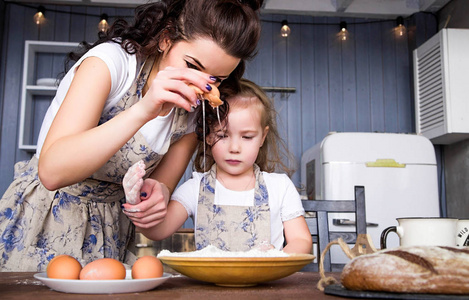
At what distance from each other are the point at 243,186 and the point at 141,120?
68cm

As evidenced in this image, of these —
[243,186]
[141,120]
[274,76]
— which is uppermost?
[274,76]

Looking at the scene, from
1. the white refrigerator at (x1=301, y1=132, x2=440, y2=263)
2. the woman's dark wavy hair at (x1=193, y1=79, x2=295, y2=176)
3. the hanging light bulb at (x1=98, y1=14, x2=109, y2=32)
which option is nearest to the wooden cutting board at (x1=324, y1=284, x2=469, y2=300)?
the woman's dark wavy hair at (x1=193, y1=79, x2=295, y2=176)

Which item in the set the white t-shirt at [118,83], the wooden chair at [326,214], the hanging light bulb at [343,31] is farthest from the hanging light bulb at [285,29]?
the white t-shirt at [118,83]

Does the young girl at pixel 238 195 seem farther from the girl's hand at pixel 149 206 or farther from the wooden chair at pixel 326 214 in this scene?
the girl's hand at pixel 149 206

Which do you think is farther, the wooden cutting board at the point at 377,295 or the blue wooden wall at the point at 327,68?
the blue wooden wall at the point at 327,68

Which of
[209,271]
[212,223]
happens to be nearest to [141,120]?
[209,271]

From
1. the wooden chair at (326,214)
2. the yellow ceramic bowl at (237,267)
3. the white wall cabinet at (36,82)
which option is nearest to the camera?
the yellow ceramic bowl at (237,267)

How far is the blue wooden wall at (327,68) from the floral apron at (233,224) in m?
2.37

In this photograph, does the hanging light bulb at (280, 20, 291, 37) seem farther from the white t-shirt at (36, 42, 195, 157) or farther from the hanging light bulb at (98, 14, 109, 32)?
the white t-shirt at (36, 42, 195, 157)

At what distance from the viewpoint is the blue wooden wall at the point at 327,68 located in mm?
3854

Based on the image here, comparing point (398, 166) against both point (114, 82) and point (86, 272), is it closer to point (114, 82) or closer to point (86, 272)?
point (114, 82)

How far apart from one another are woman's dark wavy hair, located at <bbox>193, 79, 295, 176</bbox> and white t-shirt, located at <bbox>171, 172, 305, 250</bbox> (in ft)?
0.30

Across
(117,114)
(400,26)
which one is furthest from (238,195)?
(400,26)

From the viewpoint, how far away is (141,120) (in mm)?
935
